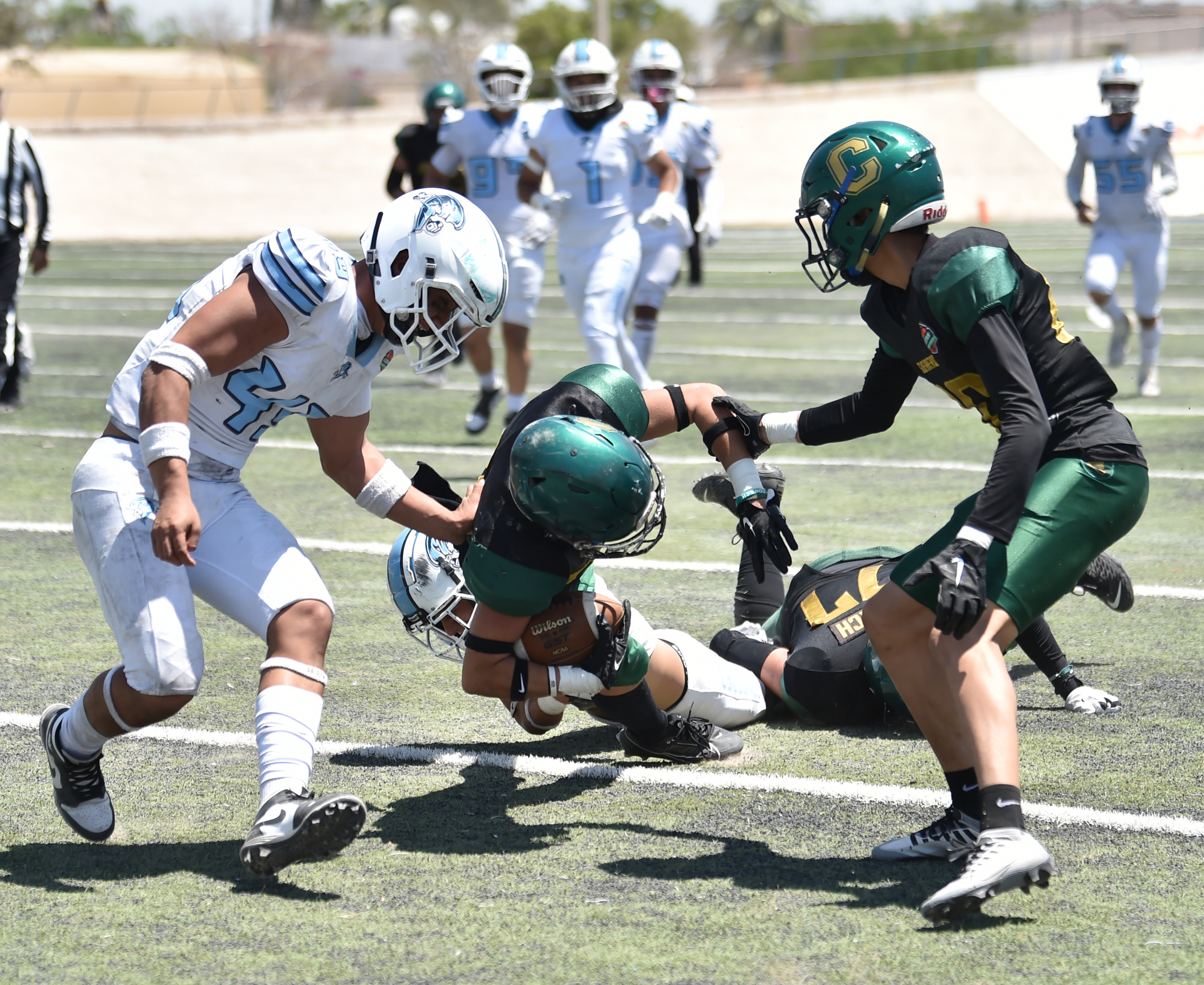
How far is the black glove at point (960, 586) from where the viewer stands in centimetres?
316

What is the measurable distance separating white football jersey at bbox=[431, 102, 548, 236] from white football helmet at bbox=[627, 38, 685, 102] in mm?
1326

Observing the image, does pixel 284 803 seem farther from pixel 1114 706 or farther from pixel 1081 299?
pixel 1081 299

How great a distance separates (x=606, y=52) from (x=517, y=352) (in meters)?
1.97

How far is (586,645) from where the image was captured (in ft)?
12.8

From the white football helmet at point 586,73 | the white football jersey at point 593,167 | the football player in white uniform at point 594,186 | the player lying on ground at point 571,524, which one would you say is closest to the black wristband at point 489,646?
the player lying on ground at point 571,524

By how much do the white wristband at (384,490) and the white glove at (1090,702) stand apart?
2124 millimetres

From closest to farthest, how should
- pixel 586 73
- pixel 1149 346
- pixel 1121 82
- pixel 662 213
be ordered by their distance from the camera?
pixel 586 73, pixel 662 213, pixel 1149 346, pixel 1121 82

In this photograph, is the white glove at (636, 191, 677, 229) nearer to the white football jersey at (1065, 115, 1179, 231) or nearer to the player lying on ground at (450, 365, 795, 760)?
the white football jersey at (1065, 115, 1179, 231)

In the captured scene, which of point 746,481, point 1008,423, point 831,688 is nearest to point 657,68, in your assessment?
point 746,481

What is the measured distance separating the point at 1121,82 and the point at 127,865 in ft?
32.6

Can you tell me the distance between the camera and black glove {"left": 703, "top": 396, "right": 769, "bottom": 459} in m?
4.45

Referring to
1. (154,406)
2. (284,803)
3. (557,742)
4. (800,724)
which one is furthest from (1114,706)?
(154,406)

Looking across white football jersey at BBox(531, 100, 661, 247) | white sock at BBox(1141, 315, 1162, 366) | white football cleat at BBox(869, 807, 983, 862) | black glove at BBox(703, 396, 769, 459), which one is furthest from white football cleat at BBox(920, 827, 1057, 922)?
white sock at BBox(1141, 315, 1162, 366)

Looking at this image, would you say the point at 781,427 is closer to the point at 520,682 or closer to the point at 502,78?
the point at 520,682
